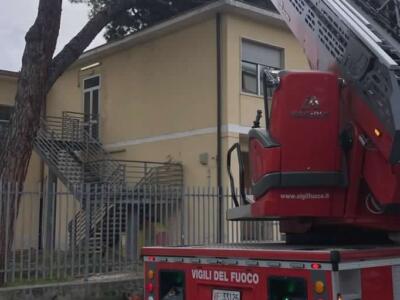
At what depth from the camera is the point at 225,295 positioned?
5680 mm

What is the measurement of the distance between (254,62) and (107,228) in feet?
26.2

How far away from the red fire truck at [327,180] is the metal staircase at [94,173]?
5491 mm

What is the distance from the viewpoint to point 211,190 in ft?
44.6

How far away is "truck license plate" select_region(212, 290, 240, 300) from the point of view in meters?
5.59

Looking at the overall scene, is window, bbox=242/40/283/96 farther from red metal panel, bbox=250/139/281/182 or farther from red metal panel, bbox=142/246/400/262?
red metal panel, bbox=142/246/400/262

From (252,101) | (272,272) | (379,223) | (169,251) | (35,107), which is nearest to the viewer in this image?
(272,272)

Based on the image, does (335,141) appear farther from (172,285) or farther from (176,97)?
(176,97)

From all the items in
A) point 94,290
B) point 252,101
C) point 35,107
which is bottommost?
point 94,290

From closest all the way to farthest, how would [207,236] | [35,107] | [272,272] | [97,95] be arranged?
[272,272] → [35,107] → [207,236] → [97,95]

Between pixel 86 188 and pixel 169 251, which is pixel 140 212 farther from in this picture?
pixel 169 251

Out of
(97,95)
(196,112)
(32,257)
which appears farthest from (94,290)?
(97,95)

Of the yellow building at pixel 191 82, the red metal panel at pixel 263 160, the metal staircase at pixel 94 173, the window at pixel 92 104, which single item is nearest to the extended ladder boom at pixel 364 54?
the red metal panel at pixel 263 160

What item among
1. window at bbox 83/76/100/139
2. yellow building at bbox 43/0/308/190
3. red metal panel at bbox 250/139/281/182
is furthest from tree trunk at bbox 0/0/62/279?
window at bbox 83/76/100/139

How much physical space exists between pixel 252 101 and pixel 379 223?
477 inches
